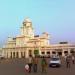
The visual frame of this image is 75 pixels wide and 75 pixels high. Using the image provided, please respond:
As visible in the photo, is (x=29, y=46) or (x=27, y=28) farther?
(x=27, y=28)

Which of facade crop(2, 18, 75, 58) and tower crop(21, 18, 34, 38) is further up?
tower crop(21, 18, 34, 38)

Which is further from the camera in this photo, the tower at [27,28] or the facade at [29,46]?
the tower at [27,28]

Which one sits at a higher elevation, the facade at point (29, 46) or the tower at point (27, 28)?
the tower at point (27, 28)

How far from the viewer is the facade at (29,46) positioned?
358 feet

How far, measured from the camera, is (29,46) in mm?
112750

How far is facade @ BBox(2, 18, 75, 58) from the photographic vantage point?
4291 inches

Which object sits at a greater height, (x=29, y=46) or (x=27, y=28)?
(x=27, y=28)

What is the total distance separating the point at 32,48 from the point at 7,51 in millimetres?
12344

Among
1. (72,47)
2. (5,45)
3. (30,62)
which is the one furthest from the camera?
(5,45)

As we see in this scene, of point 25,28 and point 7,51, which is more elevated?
point 25,28

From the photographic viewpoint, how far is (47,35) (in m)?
126

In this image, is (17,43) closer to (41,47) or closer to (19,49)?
(19,49)

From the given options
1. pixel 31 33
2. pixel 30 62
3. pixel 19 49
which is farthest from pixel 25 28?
pixel 30 62

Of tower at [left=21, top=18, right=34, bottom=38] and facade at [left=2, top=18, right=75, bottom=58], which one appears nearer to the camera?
facade at [left=2, top=18, right=75, bottom=58]
